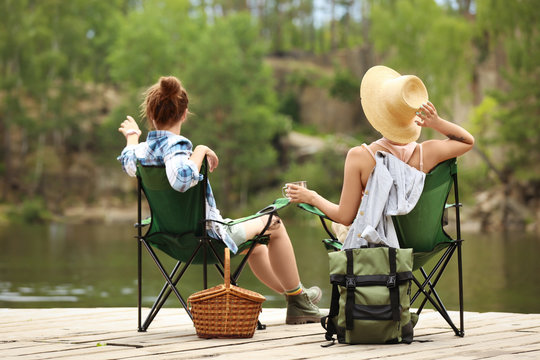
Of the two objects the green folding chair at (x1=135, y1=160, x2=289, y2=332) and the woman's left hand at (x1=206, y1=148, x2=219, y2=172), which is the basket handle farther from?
the woman's left hand at (x1=206, y1=148, x2=219, y2=172)

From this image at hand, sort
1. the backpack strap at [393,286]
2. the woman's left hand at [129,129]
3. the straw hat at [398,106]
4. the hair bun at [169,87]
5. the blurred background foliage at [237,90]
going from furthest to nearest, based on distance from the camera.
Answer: the blurred background foliage at [237,90] < the woman's left hand at [129,129] < the hair bun at [169,87] < the straw hat at [398,106] < the backpack strap at [393,286]

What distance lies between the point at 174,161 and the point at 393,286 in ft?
3.21

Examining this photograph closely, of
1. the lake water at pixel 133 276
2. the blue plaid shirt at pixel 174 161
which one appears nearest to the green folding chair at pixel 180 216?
the blue plaid shirt at pixel 174 161

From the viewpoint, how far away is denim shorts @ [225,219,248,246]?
3.61 metres

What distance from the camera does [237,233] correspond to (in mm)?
3611

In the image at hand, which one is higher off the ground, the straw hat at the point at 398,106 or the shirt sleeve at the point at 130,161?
the straw hat at the point at 398,106

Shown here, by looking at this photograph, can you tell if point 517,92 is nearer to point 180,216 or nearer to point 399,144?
point 399,144

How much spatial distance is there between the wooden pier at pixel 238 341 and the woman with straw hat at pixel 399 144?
549mm

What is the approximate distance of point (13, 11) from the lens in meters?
31.1

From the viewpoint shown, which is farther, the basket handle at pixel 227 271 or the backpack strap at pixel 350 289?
the basket handle at pixel 227 271

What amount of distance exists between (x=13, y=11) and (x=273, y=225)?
97.0ft

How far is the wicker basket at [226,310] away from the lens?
3330 mm

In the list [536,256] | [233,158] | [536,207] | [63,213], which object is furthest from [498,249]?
[63,213]

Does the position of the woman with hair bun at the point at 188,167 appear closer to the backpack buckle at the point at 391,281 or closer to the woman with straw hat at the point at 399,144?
the woman with straw hat at the point at 399,144
